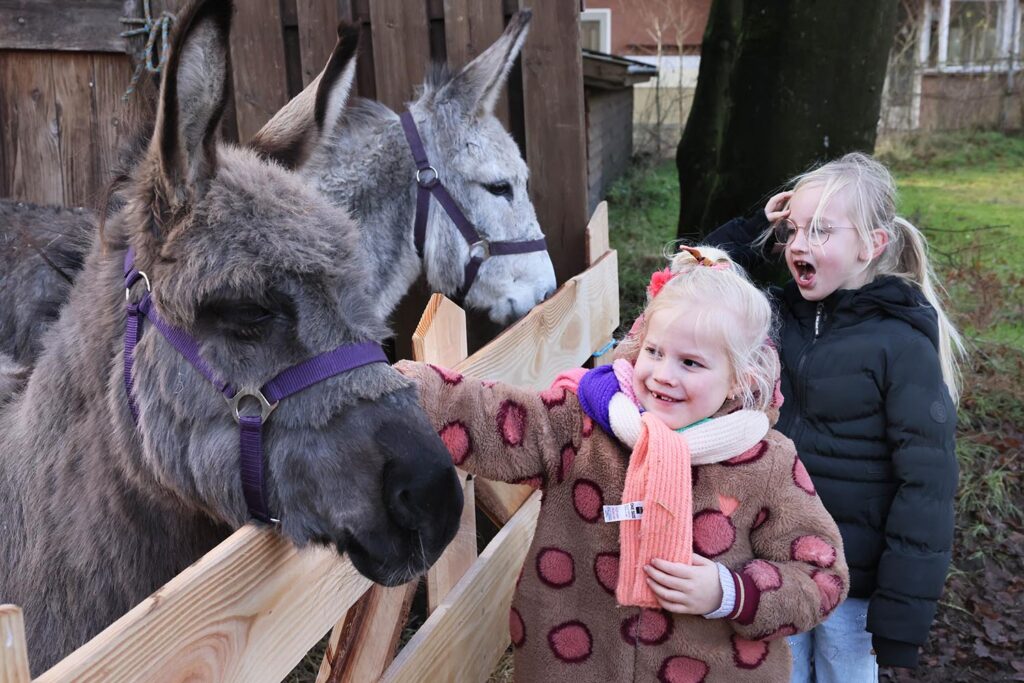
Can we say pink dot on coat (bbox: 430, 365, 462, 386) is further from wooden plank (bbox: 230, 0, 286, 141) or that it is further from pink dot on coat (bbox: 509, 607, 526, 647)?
wooden plank (bbox: 230, 0, 286, 141)

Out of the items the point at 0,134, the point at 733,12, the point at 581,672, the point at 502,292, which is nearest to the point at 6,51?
the point at 0,134

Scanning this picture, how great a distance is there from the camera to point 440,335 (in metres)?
2.40

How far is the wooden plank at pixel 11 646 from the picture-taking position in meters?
0.99

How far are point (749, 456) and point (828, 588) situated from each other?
1.04 feet

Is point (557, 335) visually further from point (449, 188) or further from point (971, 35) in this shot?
point (971, 35)

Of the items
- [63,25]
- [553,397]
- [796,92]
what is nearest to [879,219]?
[553,397]

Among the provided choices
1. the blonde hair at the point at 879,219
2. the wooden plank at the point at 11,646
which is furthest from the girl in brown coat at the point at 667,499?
the wooden plank at the point at 11,646

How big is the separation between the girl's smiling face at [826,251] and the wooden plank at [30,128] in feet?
12.5

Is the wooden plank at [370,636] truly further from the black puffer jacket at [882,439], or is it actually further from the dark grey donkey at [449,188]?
the dark grey donkey at [449,188]

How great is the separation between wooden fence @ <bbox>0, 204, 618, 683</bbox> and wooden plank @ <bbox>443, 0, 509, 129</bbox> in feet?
3.53

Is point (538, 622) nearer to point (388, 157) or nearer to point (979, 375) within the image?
point (388, 157)

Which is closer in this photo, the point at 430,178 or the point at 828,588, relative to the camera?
the point at 828,588

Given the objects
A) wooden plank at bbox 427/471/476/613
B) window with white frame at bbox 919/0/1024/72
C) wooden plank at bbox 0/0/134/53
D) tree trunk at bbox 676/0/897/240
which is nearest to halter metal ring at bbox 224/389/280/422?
wooden plank at bbox 427/471/476/613

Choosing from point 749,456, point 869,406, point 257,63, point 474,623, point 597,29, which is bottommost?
point 474,623
